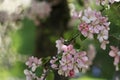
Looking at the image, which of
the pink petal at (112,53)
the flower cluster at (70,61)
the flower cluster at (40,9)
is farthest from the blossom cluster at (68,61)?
the flower cluster at (40,9)

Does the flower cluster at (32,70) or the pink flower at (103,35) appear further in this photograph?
the flower cluster at (32,70)

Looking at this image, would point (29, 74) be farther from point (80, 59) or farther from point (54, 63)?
point (80, 59)

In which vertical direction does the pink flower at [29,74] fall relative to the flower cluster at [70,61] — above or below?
above

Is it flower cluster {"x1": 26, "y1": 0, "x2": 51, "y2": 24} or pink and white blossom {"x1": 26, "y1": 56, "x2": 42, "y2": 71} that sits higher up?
flower cluster {"x1": 26, "y1": 0, "x2": 51, "y2": 24}

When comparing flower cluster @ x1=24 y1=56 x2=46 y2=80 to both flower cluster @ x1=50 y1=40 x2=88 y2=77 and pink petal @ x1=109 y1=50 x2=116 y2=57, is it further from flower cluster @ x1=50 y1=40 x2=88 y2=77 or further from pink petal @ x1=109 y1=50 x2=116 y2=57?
pink petal @ x1=109 y1=50 x2=116 y2=57

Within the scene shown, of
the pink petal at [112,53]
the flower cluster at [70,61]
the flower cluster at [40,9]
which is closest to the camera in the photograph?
the flower cluster at [70,61]

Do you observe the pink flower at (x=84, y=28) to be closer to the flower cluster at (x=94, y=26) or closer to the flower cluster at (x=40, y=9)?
the flower cluster at (x=94, y=26)

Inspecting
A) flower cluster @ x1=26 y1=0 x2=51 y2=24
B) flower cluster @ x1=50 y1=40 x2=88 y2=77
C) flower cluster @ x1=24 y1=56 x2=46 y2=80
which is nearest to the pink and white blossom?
flower cluster @ x1=24 y1=56 x2=46 y2=80

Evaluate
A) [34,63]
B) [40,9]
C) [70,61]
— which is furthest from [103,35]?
[40,9]
